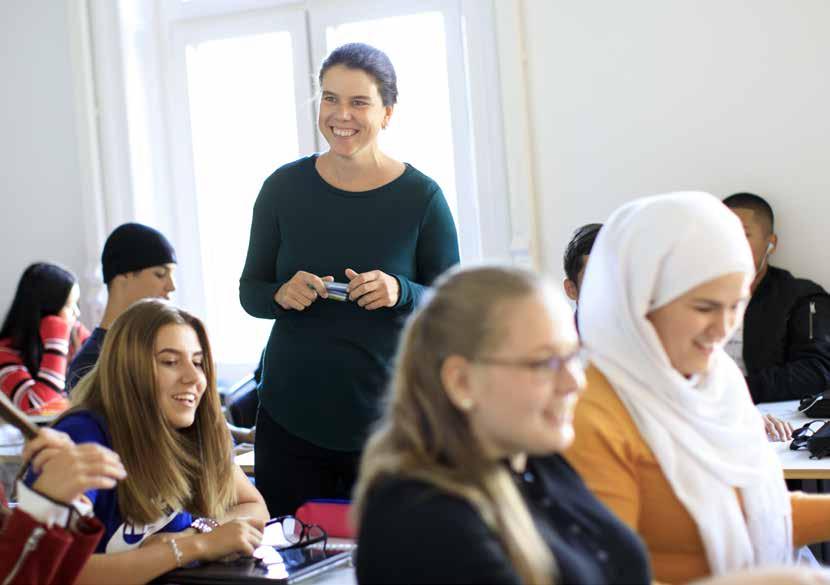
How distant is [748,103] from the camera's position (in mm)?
4453

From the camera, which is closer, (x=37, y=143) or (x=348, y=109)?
(x=348, y=109)

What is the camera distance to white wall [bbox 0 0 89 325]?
18.3ft

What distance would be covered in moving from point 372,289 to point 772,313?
2147 millimetres

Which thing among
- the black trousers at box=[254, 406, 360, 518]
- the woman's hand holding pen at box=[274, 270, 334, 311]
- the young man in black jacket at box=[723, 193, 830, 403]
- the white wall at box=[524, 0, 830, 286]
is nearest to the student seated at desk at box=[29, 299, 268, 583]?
the black trousers at box=[254, 406, 360, 518]

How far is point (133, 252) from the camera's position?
13.8 ft

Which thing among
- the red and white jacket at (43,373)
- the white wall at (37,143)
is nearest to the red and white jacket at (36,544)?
the red and white jacket at (43,373)

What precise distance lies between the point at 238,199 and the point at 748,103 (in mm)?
2511

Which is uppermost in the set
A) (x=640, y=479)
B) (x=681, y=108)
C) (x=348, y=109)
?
(x=681, y=108)

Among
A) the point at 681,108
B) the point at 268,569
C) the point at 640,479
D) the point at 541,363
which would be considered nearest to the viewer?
the point at 541,363

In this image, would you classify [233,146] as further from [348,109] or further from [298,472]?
[298,472]

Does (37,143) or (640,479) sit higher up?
(37,143)

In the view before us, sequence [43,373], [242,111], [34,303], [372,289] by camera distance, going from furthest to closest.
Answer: [242,111]
[34,303]
[43,373]
[372,289]

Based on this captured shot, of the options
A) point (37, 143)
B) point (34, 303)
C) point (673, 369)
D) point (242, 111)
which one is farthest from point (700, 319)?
point (37, 143)

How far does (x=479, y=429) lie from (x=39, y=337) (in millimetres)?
3871
